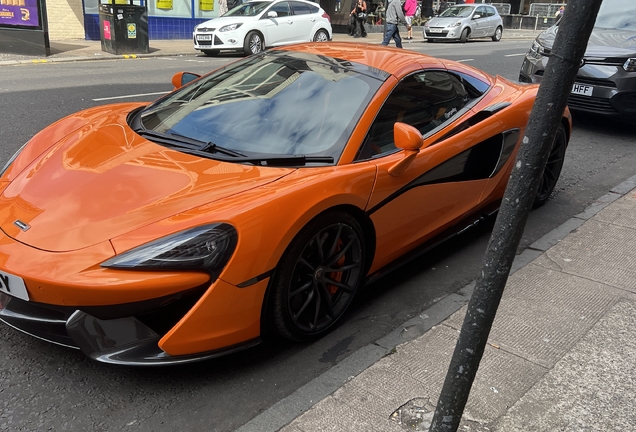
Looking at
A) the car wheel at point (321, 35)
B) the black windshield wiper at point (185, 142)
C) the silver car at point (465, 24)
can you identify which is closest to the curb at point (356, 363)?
the black windshield wiper at point (185, 142)

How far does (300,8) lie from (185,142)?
14499 mm

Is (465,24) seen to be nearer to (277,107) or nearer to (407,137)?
(277,107)

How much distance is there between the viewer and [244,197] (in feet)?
8.60

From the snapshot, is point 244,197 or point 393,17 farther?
point 393,17

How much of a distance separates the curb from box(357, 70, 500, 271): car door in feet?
1.26

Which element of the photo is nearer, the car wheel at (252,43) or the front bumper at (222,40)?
the front bumper at (222,40)

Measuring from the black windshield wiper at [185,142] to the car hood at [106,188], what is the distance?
0.24 feet

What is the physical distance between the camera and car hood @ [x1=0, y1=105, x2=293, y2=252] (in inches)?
98.3

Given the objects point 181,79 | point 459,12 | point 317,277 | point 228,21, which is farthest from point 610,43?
point 459,12

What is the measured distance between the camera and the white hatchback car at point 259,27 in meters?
15.2

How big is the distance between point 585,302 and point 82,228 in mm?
2772

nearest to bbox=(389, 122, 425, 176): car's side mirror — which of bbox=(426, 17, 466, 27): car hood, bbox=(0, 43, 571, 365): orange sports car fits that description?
bbox=(0, 43, 571, 365): orange sports car

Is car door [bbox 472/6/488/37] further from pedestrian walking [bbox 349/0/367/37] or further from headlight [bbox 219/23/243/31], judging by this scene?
headlight [bbox 219/23/243/31]

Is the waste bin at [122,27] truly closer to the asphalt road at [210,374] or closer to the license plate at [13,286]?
the asphalt road at [210,374]
